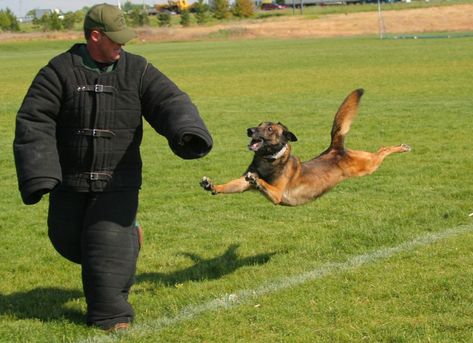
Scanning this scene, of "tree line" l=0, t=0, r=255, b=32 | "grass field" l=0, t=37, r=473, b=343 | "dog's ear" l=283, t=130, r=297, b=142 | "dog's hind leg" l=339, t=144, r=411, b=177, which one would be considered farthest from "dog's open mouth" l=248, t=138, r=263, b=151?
"tree line" l=0, t=0, r=255, b=32

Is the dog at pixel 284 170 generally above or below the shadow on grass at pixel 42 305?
above

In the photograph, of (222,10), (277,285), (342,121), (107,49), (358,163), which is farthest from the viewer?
(222,10)

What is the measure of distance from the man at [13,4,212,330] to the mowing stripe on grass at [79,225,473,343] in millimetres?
179

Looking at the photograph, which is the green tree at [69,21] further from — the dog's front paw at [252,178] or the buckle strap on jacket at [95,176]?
the buckle strap on jacket at [95,176]

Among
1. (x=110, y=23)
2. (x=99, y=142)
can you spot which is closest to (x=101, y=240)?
(x=99, y=142)

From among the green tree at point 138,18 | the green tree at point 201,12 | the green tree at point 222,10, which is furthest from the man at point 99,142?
the green tree at point 222,10

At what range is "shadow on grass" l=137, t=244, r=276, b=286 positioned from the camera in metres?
6.63

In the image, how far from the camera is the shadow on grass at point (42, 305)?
5742mm

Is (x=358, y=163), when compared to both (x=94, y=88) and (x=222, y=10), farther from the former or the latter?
(x=222, y=10)

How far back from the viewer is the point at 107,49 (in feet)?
16.9

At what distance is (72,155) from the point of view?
5.27 meters

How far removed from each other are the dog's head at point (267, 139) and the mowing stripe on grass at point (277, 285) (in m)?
1.17

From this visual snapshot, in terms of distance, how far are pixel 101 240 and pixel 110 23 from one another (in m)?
1.46

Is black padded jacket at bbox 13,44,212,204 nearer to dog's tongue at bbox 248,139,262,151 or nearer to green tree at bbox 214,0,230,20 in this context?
dog's tongue at bbox 248,139,262,151
